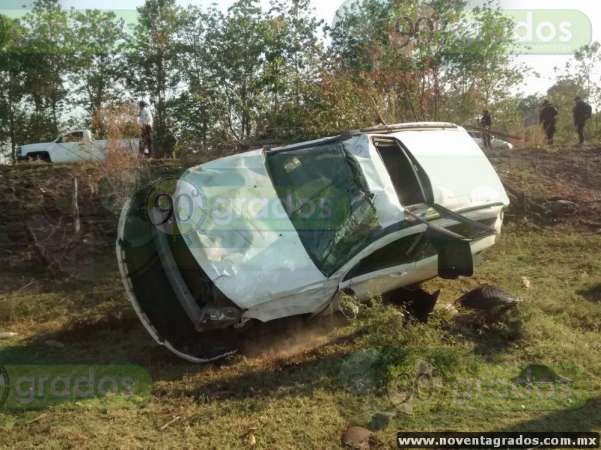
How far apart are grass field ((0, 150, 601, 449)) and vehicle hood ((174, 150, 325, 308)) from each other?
0.78 m

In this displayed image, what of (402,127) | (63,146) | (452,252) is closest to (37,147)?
(63,146)

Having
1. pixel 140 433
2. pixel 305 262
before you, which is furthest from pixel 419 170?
pixel 140 433

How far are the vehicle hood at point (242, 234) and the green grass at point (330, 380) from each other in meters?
0.77

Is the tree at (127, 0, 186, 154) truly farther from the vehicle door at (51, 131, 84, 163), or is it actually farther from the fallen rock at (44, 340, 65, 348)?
the fallen rock at (44, 340, 65, 348)

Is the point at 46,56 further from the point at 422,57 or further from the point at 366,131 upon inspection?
the point at 366,131

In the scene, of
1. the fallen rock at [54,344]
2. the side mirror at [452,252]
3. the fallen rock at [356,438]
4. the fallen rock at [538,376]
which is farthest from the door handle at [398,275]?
the fallen rock at [54,344]

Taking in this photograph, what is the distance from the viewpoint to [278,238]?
4.77 m

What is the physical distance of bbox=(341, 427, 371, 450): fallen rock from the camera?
3.60m

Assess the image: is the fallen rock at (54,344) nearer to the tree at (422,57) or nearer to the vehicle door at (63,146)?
the tree at (422,57)

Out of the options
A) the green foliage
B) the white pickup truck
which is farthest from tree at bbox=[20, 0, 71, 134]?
the white pickup truck

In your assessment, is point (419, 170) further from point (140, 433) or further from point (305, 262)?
point (140, 433)

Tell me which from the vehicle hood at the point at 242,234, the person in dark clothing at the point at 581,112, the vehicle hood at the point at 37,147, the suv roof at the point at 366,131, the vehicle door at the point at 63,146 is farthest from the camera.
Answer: the person in dark clothing at the point at 581,112

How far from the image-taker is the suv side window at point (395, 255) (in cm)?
489

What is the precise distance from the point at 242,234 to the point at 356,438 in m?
1.96
